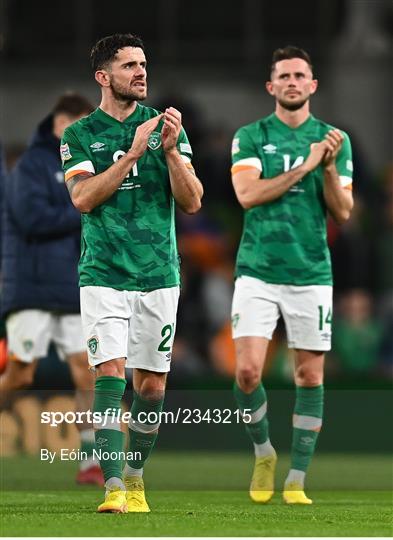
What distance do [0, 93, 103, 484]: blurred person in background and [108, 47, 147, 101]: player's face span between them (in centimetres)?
240

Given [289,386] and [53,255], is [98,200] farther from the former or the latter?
[289,386]

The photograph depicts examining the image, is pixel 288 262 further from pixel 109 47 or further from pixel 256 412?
pixel 109 47

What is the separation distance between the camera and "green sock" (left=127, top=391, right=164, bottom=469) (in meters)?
8.00

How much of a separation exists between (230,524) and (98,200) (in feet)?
5.55

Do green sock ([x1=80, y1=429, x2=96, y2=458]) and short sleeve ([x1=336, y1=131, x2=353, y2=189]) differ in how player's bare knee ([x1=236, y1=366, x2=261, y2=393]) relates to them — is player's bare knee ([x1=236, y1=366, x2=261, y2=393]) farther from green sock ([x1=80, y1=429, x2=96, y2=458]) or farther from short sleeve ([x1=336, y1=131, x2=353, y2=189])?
green sock ([x1=80, y1=429, x2=96, y2=458])

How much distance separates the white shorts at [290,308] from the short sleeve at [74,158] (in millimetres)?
1634

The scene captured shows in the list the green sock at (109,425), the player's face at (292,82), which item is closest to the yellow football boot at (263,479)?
the green sock at (109,425)

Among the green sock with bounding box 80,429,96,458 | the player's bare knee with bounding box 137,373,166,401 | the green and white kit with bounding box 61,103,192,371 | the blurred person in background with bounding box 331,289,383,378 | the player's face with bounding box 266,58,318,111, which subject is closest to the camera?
the green and white kit with bounding box 61,103,192,371

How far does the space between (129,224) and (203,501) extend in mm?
1889

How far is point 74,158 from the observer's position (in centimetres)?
790

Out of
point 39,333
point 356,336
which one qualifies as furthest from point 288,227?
point 356,336

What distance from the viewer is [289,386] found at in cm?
1394

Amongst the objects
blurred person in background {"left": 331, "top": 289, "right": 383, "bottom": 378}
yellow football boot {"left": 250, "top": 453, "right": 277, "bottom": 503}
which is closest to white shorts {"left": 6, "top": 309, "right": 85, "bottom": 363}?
yellow football boot {"left": 250, "top": 453, "right": 277, "bottom": 503}

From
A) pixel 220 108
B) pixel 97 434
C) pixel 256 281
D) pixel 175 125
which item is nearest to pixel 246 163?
pixel 256 281
